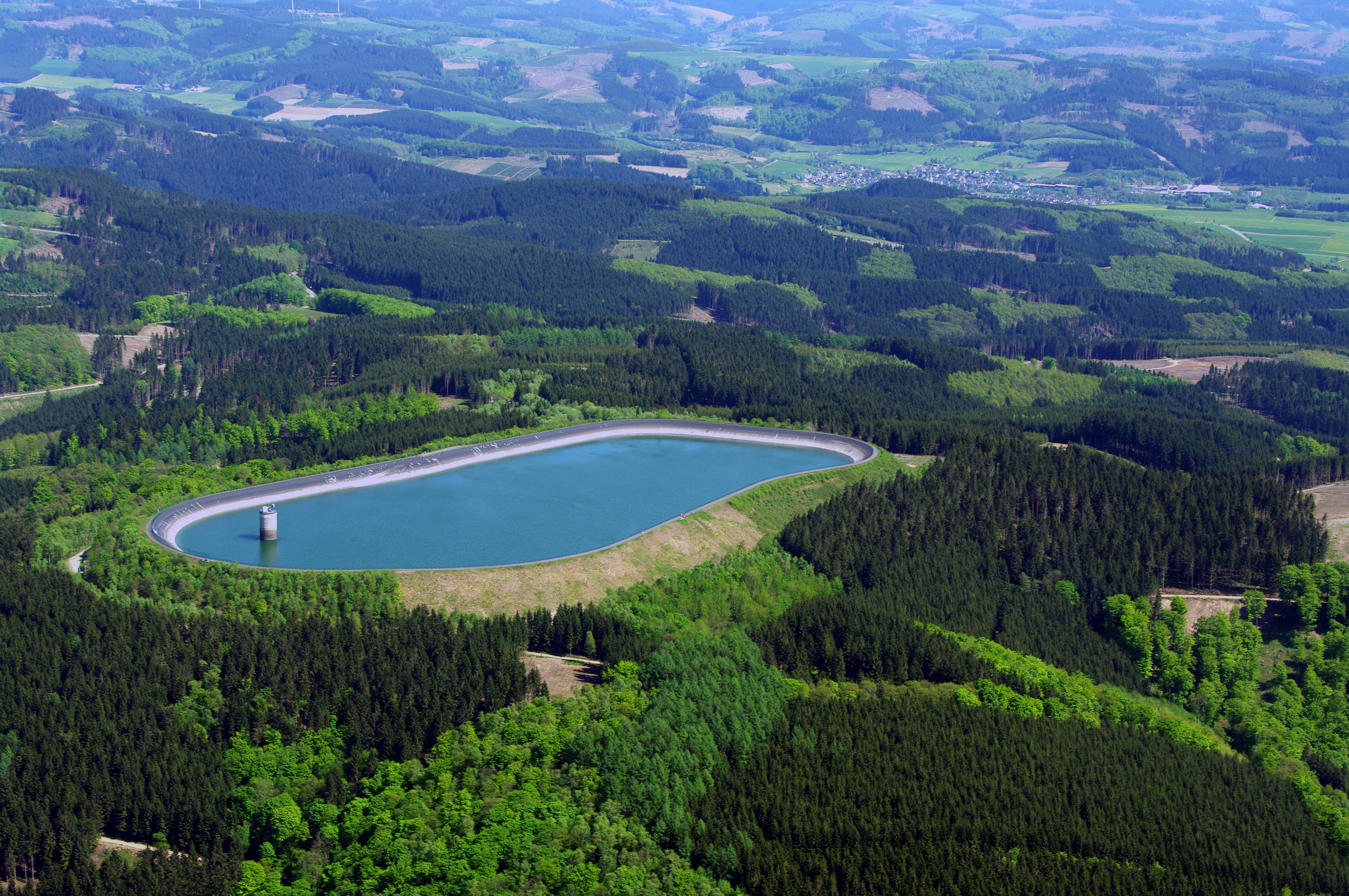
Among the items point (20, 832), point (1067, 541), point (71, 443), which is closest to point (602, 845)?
point (20, 832)

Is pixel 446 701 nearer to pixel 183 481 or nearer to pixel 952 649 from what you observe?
pixel 952 649

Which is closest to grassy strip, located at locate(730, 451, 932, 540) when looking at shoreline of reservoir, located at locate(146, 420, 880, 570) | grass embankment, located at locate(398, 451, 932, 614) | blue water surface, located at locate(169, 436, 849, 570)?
grass embankment, located at locate(398, 451, 932, 614)

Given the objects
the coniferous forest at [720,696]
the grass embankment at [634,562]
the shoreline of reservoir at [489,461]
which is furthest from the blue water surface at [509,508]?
the coniferous forest at [720,696]

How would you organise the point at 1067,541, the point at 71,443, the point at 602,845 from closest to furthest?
the point at 602,845 → the point at 1067,541 → the point at 71,443

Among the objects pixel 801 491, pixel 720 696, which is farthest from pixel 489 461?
pixel 720 696

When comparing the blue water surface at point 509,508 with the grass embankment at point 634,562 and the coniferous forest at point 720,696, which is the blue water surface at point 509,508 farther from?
the coniferous forest at point 720,696

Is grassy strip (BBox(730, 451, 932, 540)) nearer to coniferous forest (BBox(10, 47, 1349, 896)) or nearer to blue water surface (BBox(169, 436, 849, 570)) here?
coniferous forest (BBox(10, 47, 1349, 896))

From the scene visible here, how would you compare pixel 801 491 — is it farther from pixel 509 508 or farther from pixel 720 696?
pixel 720 696
